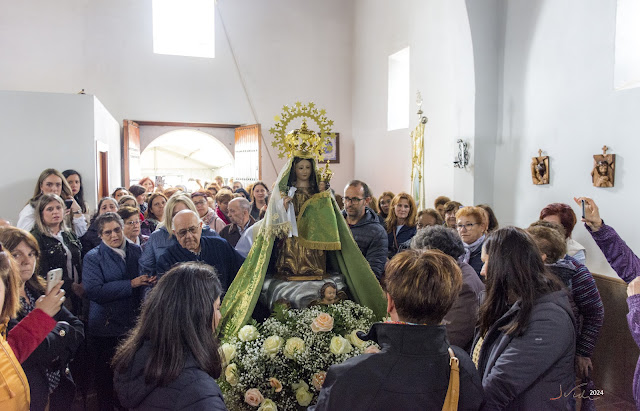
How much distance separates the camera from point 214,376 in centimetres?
183

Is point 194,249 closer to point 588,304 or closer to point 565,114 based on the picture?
point 588,304

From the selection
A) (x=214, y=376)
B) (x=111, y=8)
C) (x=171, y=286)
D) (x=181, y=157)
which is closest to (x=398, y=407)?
(x=214, y=376)

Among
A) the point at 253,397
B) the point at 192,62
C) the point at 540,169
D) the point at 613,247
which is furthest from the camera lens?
the point at 192,62

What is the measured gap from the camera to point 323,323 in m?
2.73

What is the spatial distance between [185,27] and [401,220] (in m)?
8.00

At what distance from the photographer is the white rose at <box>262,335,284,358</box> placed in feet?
8.83

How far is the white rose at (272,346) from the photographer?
2.69 meters

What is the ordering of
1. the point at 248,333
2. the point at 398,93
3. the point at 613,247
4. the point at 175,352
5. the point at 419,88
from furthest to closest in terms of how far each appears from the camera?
the point at 398,93 → the point at 419,88 → the point at 613,247 → the point at 248,333 → the point at 175,352

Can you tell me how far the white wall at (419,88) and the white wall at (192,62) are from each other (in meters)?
0.68

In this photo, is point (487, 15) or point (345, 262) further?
point (487, 15)

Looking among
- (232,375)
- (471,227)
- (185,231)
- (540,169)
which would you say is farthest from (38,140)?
(540,169)

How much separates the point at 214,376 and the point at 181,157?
57.6 ft

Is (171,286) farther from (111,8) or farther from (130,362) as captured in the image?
(111,8)

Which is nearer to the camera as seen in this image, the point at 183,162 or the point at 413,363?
the point at 413,363
